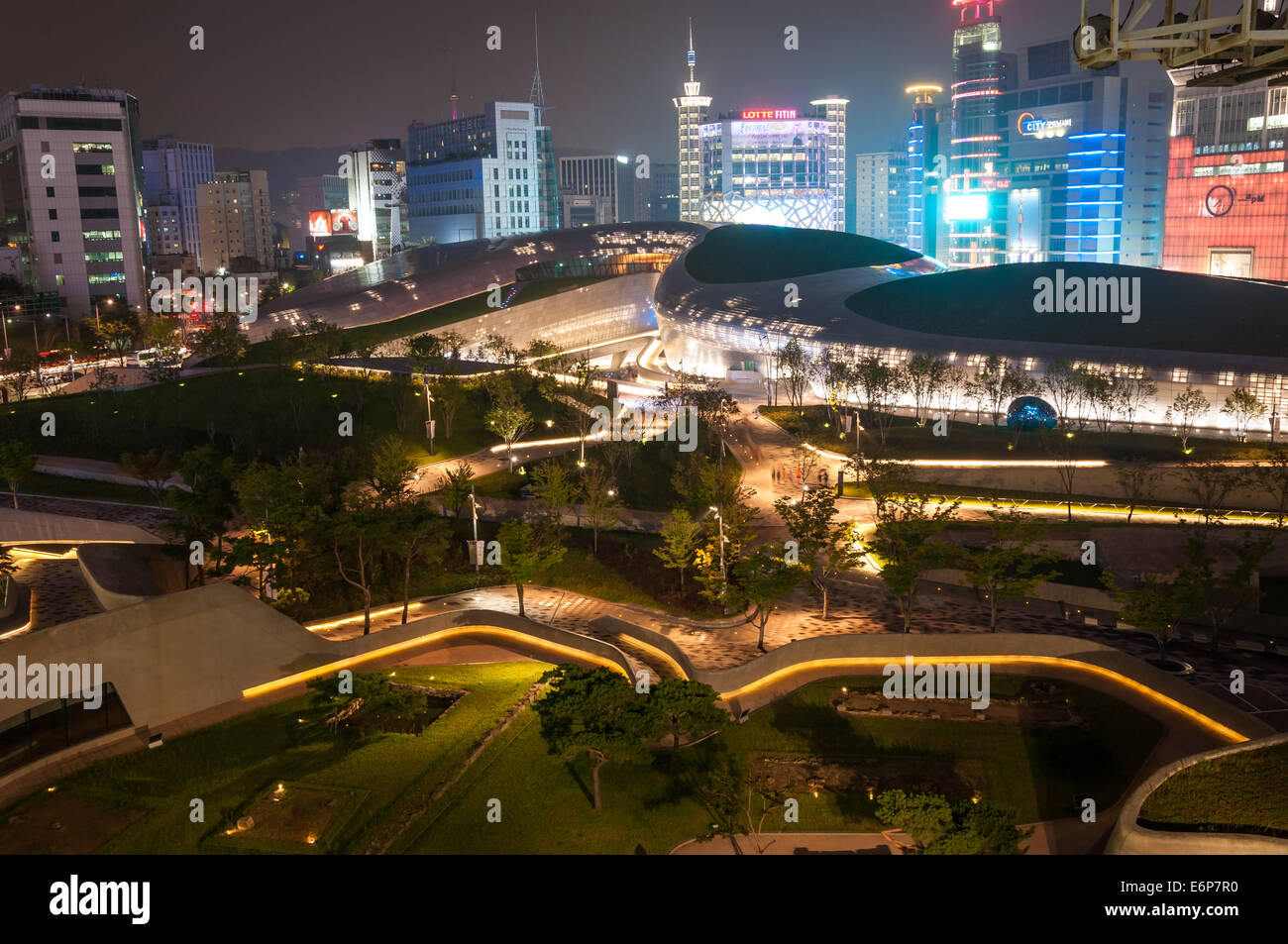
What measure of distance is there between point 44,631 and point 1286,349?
4836 centimetres

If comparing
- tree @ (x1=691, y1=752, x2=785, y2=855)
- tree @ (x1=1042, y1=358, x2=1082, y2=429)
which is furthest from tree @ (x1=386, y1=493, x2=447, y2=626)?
tree @ (x1=1042, y1=358, x2=1082, y2=429)

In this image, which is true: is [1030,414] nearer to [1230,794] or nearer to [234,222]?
[1230,794]

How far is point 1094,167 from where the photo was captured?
124 meters

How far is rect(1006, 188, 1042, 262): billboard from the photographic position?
13162 cm

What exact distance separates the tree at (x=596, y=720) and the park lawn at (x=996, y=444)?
22.6 m

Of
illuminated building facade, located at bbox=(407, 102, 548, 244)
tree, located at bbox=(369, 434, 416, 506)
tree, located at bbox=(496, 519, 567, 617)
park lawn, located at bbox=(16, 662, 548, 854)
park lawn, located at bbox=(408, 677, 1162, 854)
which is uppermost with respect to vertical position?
illuminated building facade, located at bbox=(407, 102, 548, 244)

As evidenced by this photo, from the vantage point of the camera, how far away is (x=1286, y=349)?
148ft

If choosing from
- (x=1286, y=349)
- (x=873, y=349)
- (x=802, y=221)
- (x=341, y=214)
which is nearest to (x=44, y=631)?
(x=873, y=349)

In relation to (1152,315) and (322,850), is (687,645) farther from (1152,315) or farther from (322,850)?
(1152,315)

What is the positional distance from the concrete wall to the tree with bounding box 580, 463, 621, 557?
65.9 ft

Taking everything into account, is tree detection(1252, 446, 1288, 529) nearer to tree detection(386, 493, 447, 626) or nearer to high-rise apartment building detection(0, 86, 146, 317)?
tree detection(386, 493, 447, 626)

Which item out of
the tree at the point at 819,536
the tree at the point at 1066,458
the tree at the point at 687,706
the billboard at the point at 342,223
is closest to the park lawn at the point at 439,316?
the tree at the point at 819,536

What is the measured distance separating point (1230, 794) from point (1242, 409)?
34339mm

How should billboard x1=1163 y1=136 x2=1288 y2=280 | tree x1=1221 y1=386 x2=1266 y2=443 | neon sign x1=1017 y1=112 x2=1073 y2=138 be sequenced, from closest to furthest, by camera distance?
1. tree x1=1221 y1=386 x2=1266 y2=443
2. billboard x1=1163 y1=136 x2=1288 y2=280
3. neon sign x1=1017 y1=112 x2=1073 y2=138
